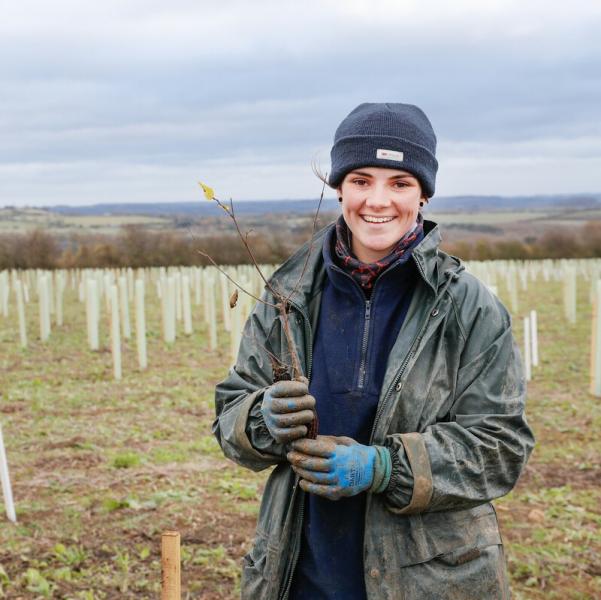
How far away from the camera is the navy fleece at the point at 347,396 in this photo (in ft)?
7.09

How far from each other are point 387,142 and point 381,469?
0.83 meters

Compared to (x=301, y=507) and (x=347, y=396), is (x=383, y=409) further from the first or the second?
(x=301, y=507)

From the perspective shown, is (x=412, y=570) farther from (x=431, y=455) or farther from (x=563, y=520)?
(x=563, y=520)

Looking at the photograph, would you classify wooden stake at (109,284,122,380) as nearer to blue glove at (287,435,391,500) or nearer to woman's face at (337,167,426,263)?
woman's face at (337,167,426,263)

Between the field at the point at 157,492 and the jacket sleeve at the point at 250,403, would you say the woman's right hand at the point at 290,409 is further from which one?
the field at the point at 157,492

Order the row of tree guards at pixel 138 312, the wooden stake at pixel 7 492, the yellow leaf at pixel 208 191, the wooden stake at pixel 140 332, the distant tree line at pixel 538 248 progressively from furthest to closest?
the distant tree line at pixel 538 248, the wooden stake at pixel 140 332, the row of tree guards at pixel 138 312, the wooden stake at pixel 7 492, the yellow leaf at pixel 208 191

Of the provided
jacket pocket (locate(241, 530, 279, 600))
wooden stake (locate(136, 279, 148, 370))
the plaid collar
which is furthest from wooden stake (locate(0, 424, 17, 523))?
wooden stake (locate(136, 279, 148, 370))

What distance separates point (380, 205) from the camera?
215cm

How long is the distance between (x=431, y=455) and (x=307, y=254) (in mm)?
699

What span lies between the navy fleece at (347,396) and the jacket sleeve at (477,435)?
6.5 inches

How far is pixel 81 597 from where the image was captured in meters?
4.38

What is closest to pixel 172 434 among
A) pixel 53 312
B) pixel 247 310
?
pixel 247 310

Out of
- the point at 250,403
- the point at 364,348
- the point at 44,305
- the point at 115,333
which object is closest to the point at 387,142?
the point at 364,348

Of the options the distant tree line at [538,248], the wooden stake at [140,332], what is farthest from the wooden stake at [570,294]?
the distant tree line at [538,248]
